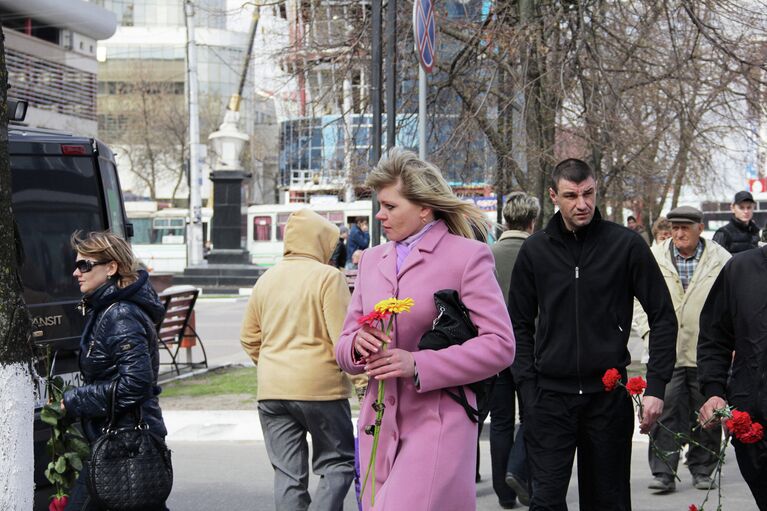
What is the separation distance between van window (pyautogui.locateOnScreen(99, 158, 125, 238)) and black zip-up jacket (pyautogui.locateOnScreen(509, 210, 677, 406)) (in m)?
4.02

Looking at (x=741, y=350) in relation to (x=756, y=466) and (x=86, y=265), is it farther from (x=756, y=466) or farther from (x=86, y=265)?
(x=86, y=265)

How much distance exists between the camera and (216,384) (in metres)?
13.5

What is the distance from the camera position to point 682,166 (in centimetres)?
2073

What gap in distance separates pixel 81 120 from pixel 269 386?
41614 millimetres

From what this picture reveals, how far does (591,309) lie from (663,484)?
3.11 meters

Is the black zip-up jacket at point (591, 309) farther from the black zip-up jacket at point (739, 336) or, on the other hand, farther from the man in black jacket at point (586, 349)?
the black zip-up jacket at point (739, 336)

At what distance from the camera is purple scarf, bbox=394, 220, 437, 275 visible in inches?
164

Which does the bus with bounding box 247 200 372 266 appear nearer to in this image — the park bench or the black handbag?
the park bench

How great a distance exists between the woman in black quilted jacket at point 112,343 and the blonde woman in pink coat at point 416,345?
1.36m

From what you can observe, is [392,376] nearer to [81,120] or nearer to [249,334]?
[249,334]

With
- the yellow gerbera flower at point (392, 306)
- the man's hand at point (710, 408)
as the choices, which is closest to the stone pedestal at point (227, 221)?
the man's hand at point (710, 408)

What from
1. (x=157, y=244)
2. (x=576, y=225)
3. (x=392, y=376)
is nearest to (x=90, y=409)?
(x=392, y=376)

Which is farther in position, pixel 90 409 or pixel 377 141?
pixel 377 141

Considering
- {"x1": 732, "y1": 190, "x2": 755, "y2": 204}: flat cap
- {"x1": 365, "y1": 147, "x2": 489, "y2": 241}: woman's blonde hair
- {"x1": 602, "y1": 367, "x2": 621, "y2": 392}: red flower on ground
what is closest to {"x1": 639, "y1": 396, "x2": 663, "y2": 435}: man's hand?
{"x1": 602, "y1": 367, "x2": 621, "y2": 392}: red flower on ground
